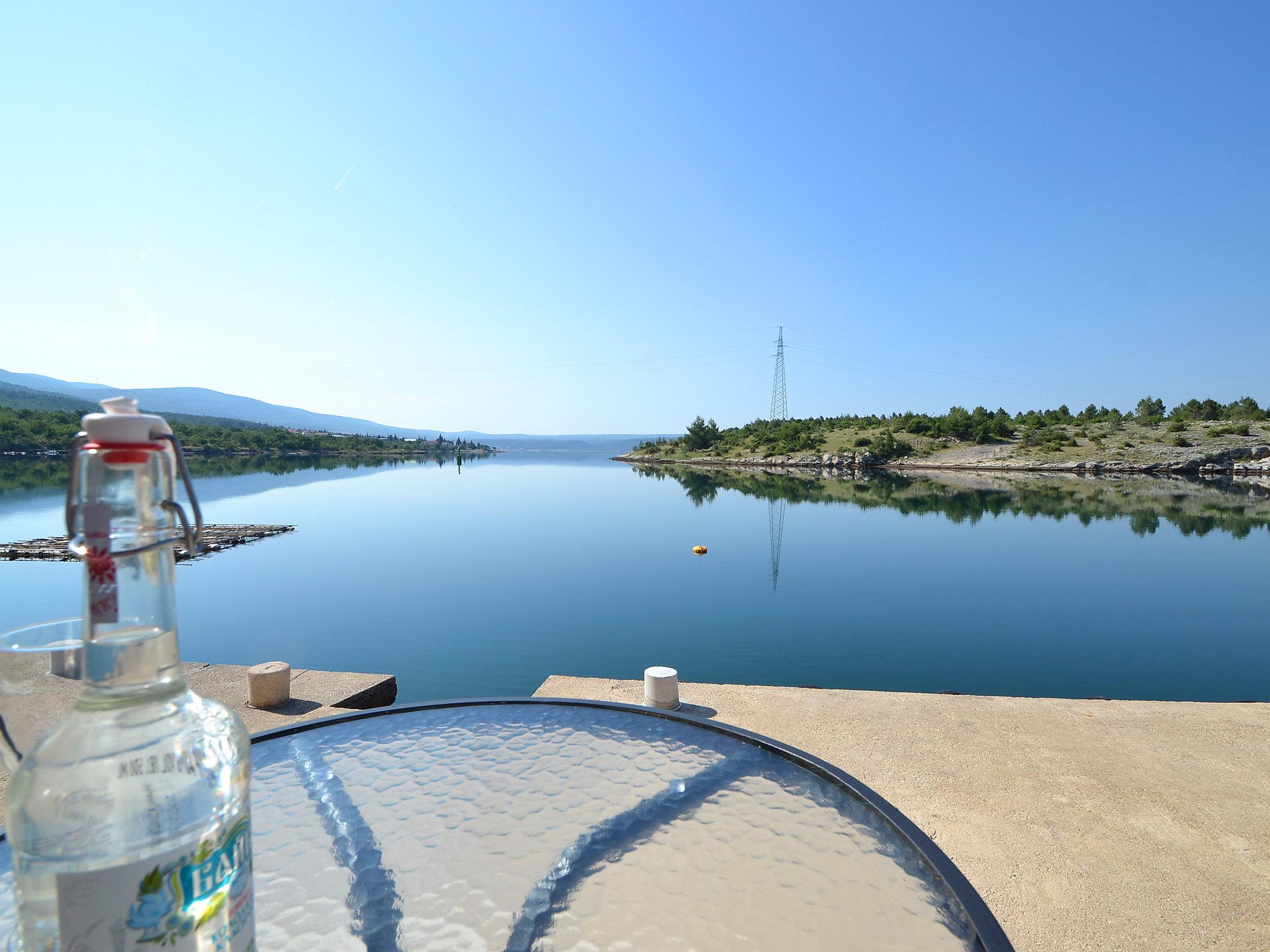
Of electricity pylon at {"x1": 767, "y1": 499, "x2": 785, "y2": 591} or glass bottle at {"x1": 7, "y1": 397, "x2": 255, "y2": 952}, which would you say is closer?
glass bottle at {"x1": 7, "y1": 397, "x2": 255, "y2": 952}

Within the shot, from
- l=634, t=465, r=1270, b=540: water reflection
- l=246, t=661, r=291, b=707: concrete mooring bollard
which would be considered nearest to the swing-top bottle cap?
l=246, t=661, r=291, b=707: concrete mooring bollard

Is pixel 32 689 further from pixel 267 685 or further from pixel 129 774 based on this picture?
pixel 267 685

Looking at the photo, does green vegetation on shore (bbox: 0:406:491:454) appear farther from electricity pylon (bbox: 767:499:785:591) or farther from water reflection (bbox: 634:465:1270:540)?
water reflection (bbox: 634:465:1270:540)

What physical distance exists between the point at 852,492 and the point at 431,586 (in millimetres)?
26133

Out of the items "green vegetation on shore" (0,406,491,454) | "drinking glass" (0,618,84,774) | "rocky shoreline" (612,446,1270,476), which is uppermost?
"green vegetation on shore" (0,406,491,454)

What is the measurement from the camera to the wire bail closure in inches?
22.2

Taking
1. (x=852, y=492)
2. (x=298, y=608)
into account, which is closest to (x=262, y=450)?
(x=852, y=492)

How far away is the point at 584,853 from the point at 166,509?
3.71 feet

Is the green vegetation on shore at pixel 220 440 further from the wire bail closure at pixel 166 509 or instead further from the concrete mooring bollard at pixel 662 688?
the wire bail closure at pixel 166 509

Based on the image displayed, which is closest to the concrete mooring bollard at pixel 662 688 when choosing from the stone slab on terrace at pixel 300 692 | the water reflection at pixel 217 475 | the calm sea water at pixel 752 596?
the stone slab on terrace at pixel 300 692

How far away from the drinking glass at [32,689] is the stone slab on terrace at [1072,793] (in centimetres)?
348

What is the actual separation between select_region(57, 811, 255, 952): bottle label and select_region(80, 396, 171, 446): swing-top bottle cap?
15.5 inches

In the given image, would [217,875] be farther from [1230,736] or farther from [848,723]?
[1230,736]

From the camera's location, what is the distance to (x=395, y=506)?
30.3 m
